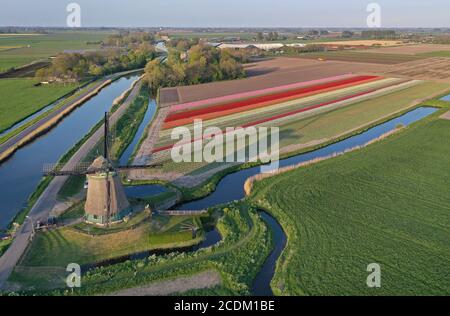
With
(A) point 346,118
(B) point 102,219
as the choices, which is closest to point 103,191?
(B) point 102,219

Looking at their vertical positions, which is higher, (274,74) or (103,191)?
(274,74)

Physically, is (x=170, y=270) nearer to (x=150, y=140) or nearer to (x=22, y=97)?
(x=150, y=140)

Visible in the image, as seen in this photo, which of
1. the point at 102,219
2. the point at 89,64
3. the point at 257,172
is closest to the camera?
the point at 102,219

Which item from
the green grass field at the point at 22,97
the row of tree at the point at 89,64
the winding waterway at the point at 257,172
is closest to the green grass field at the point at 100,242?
the winding waterway at the point at 257,172

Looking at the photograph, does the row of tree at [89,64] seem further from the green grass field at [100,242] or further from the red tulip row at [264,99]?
the green grass field at [100,242]

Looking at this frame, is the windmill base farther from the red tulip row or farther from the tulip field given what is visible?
the red tulip row

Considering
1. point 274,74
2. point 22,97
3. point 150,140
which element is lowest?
point 150,140

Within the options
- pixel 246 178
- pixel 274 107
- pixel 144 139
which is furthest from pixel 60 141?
pixel 274 107
